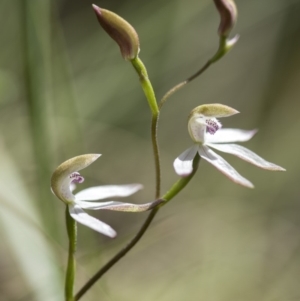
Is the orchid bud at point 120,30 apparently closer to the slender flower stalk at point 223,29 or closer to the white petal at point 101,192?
the slender flower stalk at point 223,29

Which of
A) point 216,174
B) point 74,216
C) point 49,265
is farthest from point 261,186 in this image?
point 74,216

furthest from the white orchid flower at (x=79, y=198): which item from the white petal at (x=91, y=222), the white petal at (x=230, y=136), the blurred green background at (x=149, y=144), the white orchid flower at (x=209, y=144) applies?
the blurred green background at (x=149, y=144)

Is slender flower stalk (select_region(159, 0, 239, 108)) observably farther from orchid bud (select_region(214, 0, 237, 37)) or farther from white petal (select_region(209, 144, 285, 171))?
white petal (select_region(209, 144, 285, 171))

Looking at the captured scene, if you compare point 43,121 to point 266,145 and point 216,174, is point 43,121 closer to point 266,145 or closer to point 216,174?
point 216,174

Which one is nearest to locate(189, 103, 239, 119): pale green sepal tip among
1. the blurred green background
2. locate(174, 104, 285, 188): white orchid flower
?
locate(174, 104, 285, 188): white orchid flower

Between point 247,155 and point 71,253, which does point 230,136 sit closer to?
point 247,155

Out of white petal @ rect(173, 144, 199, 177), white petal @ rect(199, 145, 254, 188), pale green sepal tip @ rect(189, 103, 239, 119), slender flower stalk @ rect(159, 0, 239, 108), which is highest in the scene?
slender flower stalk @ rect(159, 0, 239, 108)
